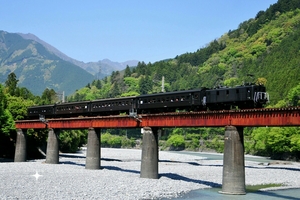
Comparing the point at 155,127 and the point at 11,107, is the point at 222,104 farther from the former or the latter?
the point at 11,107

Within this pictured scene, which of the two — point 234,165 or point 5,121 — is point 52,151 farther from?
point 234,165

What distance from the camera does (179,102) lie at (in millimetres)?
Result: 49656

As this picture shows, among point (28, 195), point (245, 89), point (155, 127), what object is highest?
point (245, 89)

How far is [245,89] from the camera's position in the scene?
43000 millimetres

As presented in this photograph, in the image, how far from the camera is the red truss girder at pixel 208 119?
37.9 metres

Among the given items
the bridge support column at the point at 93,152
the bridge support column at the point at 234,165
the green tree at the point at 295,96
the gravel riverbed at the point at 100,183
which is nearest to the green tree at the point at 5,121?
the gravel riverbed at the point at 100,183

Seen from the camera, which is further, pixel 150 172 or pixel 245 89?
pixel 150 172

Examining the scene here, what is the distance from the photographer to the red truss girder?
37.9 meters

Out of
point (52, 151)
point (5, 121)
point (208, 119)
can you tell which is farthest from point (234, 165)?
point (5, 121)

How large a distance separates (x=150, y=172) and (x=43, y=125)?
26.4 meters

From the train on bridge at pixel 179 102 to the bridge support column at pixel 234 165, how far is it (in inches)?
136

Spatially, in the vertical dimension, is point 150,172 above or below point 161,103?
below

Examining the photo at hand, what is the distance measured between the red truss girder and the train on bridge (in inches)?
79.5

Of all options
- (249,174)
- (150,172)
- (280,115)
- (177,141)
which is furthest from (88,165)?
(177,141)
